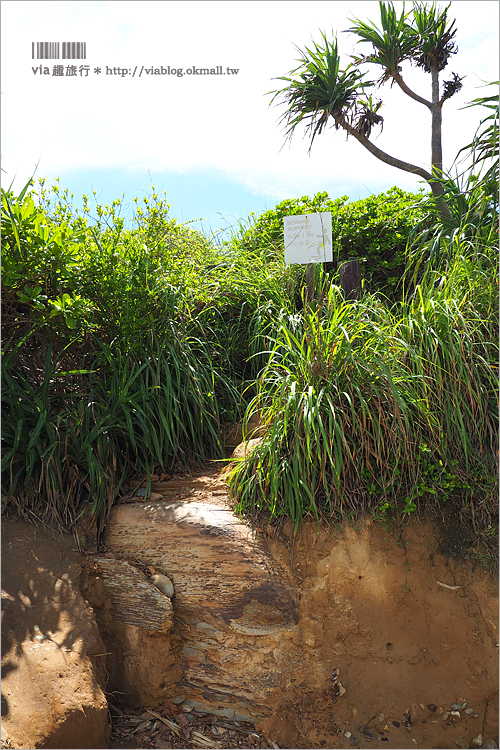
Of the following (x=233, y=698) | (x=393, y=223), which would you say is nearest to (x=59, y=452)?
(x=233, y=698)

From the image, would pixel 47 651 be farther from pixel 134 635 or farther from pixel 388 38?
pixel 388 38

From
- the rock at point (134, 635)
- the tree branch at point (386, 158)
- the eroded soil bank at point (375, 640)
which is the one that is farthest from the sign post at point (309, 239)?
the tree branch at point (386, 158)

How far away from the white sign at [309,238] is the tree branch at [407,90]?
9.45 feet

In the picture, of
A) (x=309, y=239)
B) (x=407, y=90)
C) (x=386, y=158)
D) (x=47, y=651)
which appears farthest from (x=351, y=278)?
(x=407, y=90)

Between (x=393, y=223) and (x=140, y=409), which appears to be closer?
(x=140, y=409)

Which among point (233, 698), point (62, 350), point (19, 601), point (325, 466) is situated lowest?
point (233, 698)

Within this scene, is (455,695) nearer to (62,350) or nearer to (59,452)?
(59,452)

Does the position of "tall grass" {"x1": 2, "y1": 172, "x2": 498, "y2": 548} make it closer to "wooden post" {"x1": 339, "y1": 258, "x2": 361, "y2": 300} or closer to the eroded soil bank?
the eroded soil bank

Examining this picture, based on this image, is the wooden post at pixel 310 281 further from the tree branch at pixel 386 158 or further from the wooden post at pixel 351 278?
the tree branch at pixel 386 158

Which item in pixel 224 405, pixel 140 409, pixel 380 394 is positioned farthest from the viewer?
pixel 224 405

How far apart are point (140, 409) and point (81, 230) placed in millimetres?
1142

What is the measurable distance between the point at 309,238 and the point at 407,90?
10.4 ft

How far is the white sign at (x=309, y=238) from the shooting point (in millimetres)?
3801

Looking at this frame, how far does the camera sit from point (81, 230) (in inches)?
121
